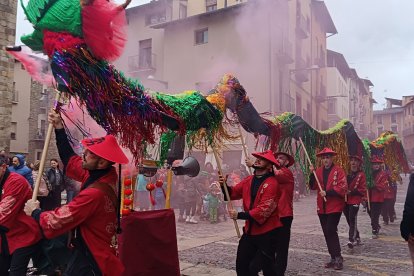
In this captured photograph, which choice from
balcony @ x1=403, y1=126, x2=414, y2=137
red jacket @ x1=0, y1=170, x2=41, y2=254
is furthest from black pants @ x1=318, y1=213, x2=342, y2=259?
balcony @ x1=403, y1=126, x2=414, y2=137

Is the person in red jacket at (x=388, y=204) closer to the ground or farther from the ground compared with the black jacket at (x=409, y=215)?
closer to the ground

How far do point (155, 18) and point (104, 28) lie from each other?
18.7 m

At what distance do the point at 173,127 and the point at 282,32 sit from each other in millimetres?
14208

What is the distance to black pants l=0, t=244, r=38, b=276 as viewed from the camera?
415 centimetres

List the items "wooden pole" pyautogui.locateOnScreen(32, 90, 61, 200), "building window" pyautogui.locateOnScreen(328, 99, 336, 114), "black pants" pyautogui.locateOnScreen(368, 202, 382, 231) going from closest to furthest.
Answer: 1. "wooden pole" pyautogui.locateOnScreen(32, 90, 61, 200)
2. "black pants" pyautogui.locateOnScreen(368, 202, 382, 231)
3. "building window" pyautogui.locateOnScreen(328, 99, 336, 114)

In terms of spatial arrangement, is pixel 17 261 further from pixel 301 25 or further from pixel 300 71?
pixel 300 71

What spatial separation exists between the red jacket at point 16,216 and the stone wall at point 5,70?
37.1 feet

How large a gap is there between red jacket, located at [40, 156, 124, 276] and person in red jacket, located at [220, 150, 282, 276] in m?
1.65

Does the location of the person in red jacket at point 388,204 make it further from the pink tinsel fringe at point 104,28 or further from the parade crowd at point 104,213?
the pink tinsel fringe at point 104,28

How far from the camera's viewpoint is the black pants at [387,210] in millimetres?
10898

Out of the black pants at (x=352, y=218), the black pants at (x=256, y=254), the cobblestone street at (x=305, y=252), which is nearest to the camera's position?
the black pants at (x=256, y=254)

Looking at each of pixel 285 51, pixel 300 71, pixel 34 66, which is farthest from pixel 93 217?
pixel 300 71

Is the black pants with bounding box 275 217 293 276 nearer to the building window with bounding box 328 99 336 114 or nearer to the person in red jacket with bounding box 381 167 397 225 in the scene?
the person in red jacket with bounding box 381 167 397 225

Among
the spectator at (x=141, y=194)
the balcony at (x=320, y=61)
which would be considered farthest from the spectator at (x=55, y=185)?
the balcony at (x=320, y=61)
